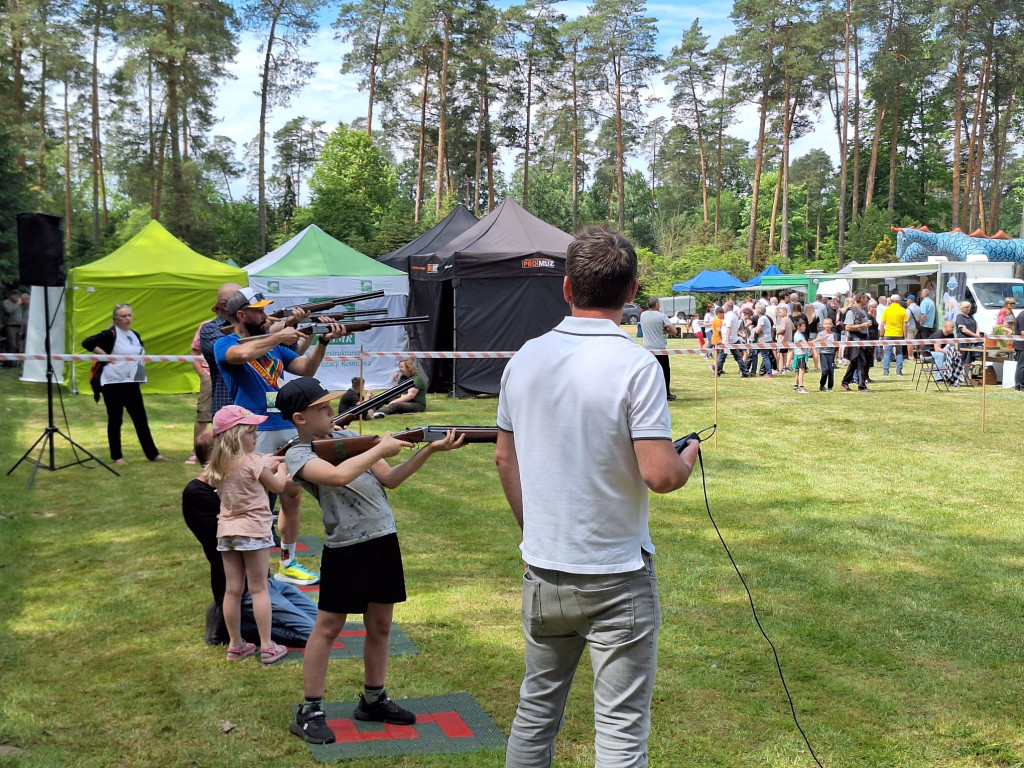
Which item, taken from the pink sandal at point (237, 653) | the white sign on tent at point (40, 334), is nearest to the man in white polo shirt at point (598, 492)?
the pink sandal at point (237, 653)

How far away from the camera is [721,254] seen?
51.8 metres

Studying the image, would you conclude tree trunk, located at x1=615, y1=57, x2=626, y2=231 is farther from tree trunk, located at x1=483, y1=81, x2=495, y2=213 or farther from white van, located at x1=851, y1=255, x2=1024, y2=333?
white van, located at x1=851, y1=255, x2=1024, y2=333

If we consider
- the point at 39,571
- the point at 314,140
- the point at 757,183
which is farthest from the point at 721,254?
the point at 39,571

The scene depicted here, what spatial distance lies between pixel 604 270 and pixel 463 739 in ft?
7.62

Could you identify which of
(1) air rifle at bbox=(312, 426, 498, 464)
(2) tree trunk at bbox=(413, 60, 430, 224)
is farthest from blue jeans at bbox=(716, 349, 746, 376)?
(2) tree trunk at bbox=(413, 60, 430, 224)

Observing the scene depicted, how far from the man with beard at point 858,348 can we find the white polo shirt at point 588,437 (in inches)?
647

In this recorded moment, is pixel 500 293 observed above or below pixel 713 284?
below

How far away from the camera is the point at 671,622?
18.1 ft

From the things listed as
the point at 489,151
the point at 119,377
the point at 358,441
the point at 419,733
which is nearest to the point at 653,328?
the point at 119,377

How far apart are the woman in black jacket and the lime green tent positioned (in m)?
6.49

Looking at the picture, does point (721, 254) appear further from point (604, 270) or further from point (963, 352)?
point (604, 270)

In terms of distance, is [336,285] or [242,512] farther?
[336,285]

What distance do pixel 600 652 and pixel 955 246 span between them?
2661 centimetres

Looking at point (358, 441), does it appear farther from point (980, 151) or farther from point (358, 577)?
point (980, 151)
